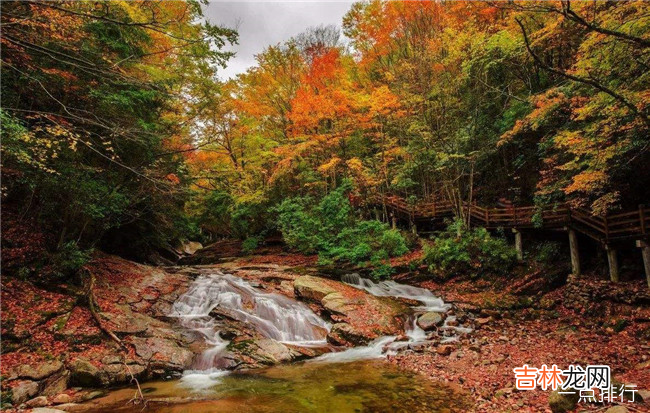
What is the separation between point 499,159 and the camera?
17.0 meters

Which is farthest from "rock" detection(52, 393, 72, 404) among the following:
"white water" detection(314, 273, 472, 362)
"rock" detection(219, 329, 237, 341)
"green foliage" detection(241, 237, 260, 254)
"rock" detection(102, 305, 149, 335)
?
"green foliage" detection(241, 237, 260, 254)

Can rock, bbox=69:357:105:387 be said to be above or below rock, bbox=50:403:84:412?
above

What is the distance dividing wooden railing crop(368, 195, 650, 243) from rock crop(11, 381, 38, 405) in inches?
605

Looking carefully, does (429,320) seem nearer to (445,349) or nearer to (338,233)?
(445,349)

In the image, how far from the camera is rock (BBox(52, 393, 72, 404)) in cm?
542

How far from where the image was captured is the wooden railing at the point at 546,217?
397 inches

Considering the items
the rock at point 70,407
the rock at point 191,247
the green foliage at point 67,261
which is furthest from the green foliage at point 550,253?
the rock at point 191,247

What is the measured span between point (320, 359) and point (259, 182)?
557 inches

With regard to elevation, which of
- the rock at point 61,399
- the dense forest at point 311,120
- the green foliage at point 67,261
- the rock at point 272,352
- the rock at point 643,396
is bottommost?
the rock at point 61,399

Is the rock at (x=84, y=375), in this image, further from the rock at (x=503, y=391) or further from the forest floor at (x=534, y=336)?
the rock at (x=503, y=391)

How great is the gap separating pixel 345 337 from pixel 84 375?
246 inches

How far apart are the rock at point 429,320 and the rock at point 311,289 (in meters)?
3.31

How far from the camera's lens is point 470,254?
45.8 feet

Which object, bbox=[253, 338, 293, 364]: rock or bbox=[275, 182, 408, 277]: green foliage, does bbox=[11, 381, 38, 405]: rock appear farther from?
bbox=[275, 182, 408, 277]: green foliage
